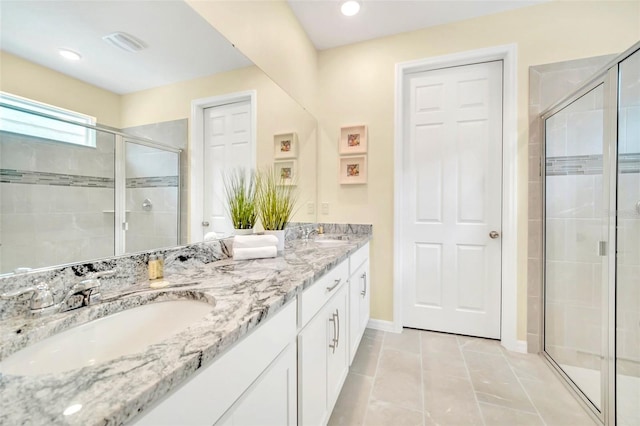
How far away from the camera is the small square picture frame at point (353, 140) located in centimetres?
242

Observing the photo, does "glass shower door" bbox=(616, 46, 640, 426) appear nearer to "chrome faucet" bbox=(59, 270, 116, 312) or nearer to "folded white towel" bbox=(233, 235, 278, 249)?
"folded white towel" bbox=(233, 235, 278, 249)

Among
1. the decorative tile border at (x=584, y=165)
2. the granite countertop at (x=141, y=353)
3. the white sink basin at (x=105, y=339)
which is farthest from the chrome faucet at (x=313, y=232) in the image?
the decorative tile border at (x=584, y=165)

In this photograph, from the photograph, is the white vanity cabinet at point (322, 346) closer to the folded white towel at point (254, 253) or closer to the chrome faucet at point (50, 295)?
the folded white towel at point (254, 253)

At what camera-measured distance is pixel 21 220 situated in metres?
0.69

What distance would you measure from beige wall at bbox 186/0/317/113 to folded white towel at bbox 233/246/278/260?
44.2 inches

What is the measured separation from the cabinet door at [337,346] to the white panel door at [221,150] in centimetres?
71

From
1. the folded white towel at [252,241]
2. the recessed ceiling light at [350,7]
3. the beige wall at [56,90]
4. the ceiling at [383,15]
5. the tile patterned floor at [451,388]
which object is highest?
the ceiling at [383,15]

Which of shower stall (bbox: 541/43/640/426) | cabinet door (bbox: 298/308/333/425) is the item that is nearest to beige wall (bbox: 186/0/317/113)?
cabinet door (bbox: 298/308/333/425)

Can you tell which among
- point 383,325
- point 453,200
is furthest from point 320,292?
point 453,200

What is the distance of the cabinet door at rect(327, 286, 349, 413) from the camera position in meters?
1.27

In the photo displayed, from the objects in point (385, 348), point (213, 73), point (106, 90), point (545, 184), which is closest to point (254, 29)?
point (213, 73)

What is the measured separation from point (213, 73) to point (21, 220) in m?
0.99

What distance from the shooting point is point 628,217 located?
4.63ft

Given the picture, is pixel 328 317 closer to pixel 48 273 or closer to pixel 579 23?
pixel 48 273
